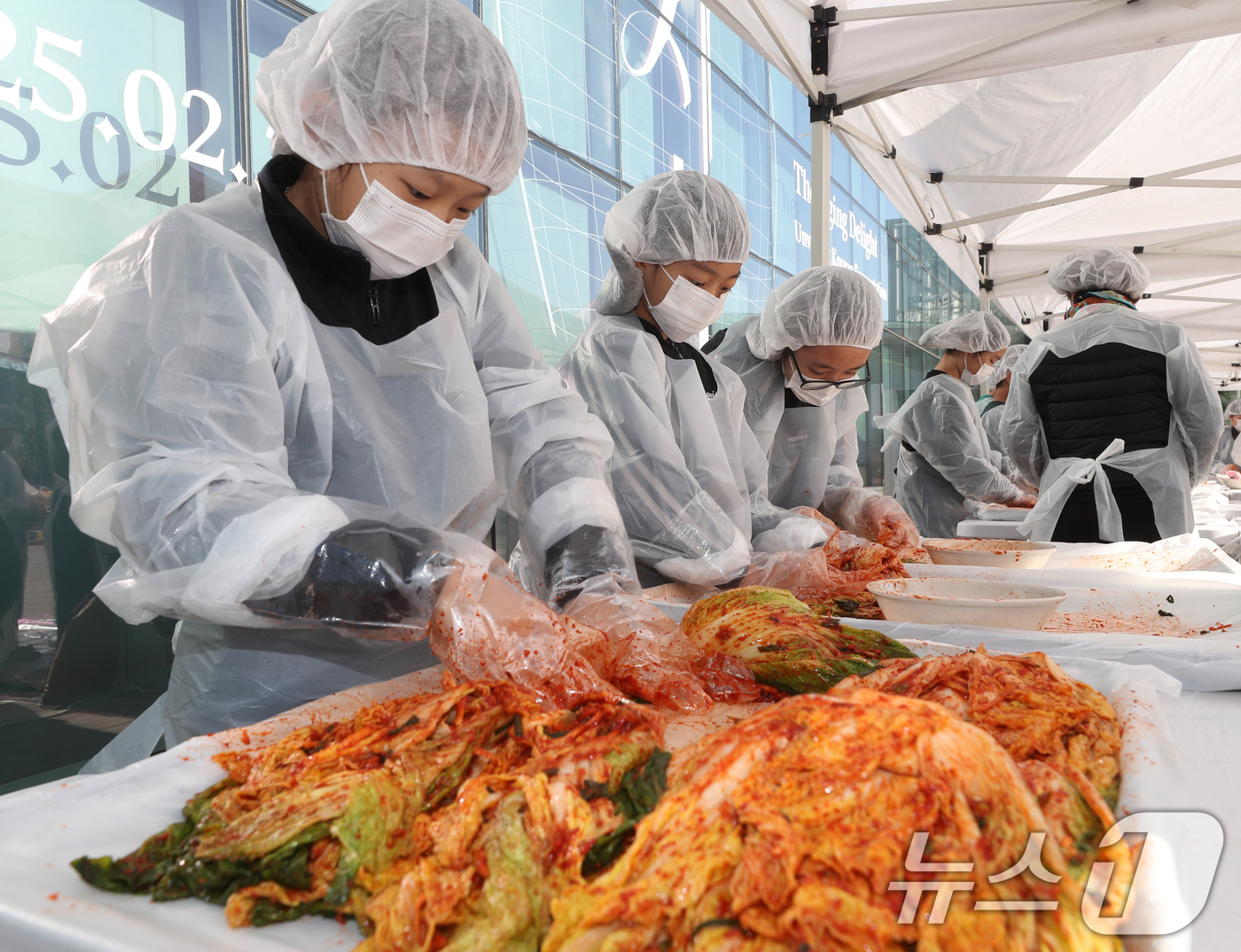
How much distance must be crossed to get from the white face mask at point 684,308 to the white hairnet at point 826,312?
64 centimetres

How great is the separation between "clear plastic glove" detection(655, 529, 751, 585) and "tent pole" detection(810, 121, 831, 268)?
8.83ft

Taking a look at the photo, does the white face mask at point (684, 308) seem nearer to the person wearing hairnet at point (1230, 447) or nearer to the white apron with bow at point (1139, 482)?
the white apron with bow at point (1139, 482)

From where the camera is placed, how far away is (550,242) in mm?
4703

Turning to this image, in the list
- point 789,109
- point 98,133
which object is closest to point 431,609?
point 98,133

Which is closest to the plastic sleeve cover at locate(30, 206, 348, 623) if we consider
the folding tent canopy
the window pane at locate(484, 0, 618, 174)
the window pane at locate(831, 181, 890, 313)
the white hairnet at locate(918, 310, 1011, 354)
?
the folding tent canopy

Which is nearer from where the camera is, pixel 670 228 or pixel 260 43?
pixel 670 228

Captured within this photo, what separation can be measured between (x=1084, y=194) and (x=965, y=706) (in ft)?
21.0

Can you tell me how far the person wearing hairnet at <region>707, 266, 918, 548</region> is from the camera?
10.2ft

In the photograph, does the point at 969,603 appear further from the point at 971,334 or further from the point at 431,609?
the point at 971,334

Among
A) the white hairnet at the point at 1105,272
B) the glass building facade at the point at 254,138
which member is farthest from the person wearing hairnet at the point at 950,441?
the glass building facade at the point at 254,138

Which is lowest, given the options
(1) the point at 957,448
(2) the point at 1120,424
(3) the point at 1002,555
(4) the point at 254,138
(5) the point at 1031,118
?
(3) the point at 1002,555

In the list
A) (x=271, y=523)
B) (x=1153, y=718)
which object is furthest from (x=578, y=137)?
(x=1153, y=718)

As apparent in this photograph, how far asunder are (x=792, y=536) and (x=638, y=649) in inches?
59.3

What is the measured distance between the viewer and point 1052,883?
585mm
